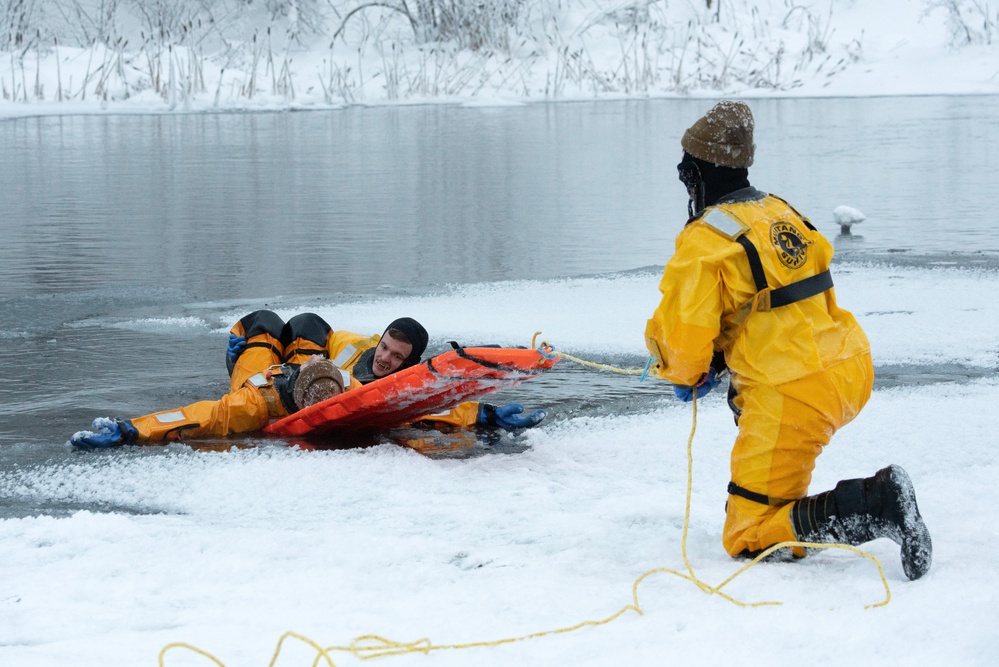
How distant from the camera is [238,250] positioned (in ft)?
32.7

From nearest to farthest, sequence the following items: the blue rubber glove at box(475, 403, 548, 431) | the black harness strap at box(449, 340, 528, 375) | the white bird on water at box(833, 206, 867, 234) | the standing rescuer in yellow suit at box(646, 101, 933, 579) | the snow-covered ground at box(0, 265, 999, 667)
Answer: the snow-covered ground at box(0, 265, 999, 667) < the standing rescuer in yellow suit at box(646, 101, 933, 579) < the black harness strap at box(449, 340, 528, 375) < the blue rubber glove at box(475, 403, 548, 431) < the white bird on water at box(833, 206, 867, 234)

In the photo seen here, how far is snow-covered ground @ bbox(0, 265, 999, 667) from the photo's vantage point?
8.92 feet

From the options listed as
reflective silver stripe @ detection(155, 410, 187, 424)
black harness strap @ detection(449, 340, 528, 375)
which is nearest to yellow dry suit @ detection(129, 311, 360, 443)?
reflective silver stripe @ detection(155, 410, 187, 424)

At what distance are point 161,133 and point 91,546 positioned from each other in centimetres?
1752

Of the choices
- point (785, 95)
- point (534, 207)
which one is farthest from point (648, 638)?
point (785, 95)

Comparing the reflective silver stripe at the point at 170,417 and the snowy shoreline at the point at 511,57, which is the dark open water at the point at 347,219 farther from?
the snowy shoreline at the point at 511,57

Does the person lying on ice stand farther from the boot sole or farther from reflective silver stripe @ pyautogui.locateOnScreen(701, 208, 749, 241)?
the boot sole

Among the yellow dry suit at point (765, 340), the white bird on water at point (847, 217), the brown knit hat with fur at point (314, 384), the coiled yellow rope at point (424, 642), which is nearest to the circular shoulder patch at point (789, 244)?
the yellow dry suit at point (765, 340)

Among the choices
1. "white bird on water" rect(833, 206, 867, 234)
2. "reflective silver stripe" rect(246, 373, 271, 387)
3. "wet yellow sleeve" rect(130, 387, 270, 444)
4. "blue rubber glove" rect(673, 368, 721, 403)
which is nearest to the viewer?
"blue rubber glove" rect(673, 368, 721, 403)

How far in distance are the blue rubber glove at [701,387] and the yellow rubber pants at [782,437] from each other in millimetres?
102

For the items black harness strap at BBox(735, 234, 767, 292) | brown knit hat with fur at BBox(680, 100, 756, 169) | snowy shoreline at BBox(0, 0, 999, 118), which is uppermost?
snowy shoreline at BBox(0, 0, 999, 118)

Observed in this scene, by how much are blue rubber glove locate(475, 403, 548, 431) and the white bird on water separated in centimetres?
576

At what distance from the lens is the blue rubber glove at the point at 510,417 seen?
5.38m

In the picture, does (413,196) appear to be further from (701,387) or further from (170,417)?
(701,387)
